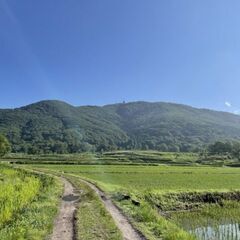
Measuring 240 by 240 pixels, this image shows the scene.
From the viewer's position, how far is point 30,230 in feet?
65.4

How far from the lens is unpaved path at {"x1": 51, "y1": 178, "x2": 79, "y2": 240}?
65.0ft

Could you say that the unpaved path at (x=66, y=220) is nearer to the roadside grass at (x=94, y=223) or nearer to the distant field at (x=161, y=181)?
the roadside grass at (x=94, y=223)

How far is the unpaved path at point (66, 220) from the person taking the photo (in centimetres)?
1981

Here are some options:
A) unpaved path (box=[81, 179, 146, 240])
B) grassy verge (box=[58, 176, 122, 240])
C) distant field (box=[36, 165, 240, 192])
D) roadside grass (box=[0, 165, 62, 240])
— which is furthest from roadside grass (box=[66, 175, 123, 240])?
distant field (box=[36, 165, 240, 192])

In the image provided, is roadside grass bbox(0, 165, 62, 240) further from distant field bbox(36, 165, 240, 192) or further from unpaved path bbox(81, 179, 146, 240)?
distant field bbox(36, 165, 240, 192)

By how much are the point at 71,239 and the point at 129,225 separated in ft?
17.7

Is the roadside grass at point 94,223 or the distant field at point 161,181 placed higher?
the distant field at point 161,181

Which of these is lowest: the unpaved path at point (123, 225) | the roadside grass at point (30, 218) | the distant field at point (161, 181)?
the unpaved path at point (123, 225)

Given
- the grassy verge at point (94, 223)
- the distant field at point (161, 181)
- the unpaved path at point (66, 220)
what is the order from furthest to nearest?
1. the distant field at point (161, 181)
2. the grassy verge at point (94, 223)
3. the unpaved path at point (66, 220)

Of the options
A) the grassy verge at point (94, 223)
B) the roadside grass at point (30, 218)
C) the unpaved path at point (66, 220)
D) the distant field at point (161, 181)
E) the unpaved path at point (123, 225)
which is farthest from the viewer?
the distant field at point (161, 181)

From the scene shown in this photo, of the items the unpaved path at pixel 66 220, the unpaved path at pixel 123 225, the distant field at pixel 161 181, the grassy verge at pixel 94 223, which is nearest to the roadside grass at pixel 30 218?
the unpaved path at pixel 66 220

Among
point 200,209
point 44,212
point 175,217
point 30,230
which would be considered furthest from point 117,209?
point 200,209

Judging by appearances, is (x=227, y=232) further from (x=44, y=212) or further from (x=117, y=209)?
(x=44, y=212)

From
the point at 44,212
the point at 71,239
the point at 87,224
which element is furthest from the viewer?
the point at 44,212
